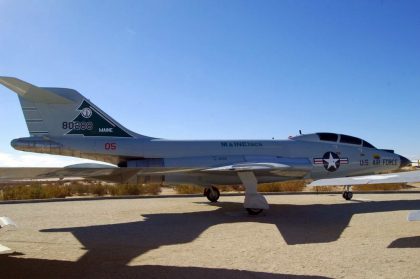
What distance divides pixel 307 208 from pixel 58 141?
28.9 ft

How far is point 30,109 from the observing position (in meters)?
12.0

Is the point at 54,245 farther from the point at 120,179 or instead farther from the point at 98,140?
the point at 98,140

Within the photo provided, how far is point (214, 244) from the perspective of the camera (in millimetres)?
7434

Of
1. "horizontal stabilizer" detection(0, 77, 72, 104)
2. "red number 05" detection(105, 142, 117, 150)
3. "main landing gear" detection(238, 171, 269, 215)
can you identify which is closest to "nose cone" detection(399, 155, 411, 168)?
"main landing gear" detection(238, 171, 269, 215)

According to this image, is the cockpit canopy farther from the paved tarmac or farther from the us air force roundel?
the paved tarmac

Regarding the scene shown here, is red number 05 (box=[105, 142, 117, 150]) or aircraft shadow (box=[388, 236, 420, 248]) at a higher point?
red number 05 (box=[105, 142, 117, 150])

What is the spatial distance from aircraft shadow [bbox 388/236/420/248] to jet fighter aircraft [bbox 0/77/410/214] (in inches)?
182

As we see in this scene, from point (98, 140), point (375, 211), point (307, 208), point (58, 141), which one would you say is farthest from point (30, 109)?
point (375, 211)

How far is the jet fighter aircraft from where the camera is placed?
39.3ft

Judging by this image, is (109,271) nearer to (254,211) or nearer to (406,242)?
(406,242)

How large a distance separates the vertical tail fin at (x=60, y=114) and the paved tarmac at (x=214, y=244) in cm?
276

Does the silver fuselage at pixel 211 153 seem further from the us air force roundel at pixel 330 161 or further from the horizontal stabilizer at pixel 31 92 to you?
the horizontal stabilizer at pixel 31 92

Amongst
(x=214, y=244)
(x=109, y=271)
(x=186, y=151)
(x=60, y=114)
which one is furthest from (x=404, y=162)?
(x=109, y=271)

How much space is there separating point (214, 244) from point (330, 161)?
8.66 metres
